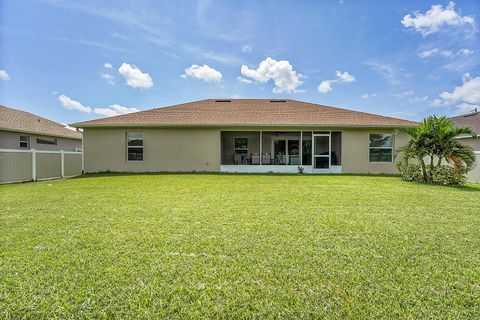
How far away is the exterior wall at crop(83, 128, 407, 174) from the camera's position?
1429 cm

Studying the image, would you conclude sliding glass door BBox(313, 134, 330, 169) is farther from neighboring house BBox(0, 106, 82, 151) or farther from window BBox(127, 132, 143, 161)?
neighboring house BBox(0, 106, 82, 151)

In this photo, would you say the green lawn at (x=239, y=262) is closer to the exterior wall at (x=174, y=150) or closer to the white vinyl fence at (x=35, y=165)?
the white vinyl fence at (x=35, y=165)

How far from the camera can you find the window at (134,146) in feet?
47.3

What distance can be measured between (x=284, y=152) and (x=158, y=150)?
752 centimetres

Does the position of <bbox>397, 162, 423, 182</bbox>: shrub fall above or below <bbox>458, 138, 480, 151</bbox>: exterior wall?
below

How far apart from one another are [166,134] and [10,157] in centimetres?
665

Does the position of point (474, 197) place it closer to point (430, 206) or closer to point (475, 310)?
point (430, 206)

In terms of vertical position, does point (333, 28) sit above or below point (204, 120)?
above

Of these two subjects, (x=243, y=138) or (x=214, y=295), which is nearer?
(x=214, y=295)

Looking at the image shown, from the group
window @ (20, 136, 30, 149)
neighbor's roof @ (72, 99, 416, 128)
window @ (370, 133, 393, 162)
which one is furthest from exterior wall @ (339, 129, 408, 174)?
window @ (20, 136, 30, 149)

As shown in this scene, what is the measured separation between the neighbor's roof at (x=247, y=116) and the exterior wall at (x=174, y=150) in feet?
1.76

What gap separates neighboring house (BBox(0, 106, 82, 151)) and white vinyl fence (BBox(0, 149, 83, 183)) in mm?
4458

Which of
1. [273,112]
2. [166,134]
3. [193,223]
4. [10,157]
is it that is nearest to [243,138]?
[273,112]

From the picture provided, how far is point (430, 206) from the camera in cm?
591
